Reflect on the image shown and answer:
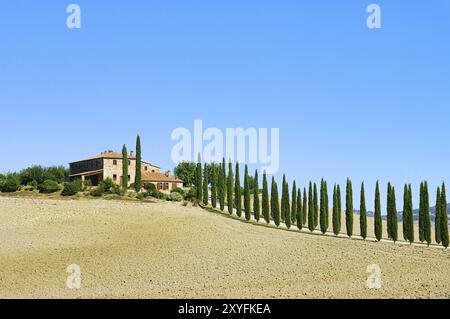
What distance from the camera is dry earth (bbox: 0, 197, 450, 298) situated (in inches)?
1170

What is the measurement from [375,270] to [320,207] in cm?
2914

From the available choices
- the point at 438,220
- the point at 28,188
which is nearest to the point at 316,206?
the point at 438,220

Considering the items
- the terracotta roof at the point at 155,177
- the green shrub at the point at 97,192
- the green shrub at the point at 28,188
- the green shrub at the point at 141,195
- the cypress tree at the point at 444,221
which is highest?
the terracotta roof at the point at 155,177

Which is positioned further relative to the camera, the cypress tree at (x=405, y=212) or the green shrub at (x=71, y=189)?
the green shrub at (x=71, y=189)

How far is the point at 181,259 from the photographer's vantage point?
3888 centimetres

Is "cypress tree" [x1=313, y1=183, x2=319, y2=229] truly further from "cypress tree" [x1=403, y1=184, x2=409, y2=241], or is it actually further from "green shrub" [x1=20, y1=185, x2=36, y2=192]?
"green shrub" [x1=20, y1=185, x2=36, y2=192]

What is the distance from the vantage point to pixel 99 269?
3491 centimetres

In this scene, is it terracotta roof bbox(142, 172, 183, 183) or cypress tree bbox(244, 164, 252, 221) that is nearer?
cypress tree bbox(244, 164, 252, 221)

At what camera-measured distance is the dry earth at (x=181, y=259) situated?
29.7m

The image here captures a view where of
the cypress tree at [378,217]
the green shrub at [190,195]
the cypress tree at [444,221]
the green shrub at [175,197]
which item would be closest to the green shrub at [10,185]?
the green shrub at [175,197]

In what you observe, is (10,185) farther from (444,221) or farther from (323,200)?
(444,221)

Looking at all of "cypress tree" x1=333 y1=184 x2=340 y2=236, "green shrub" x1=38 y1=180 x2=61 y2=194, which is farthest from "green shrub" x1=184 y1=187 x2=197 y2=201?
"cypress tree" x1=333 y1=184 x2=340 y2=236

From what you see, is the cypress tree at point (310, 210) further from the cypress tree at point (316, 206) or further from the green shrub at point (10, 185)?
the green shrub at point (10, 185)
